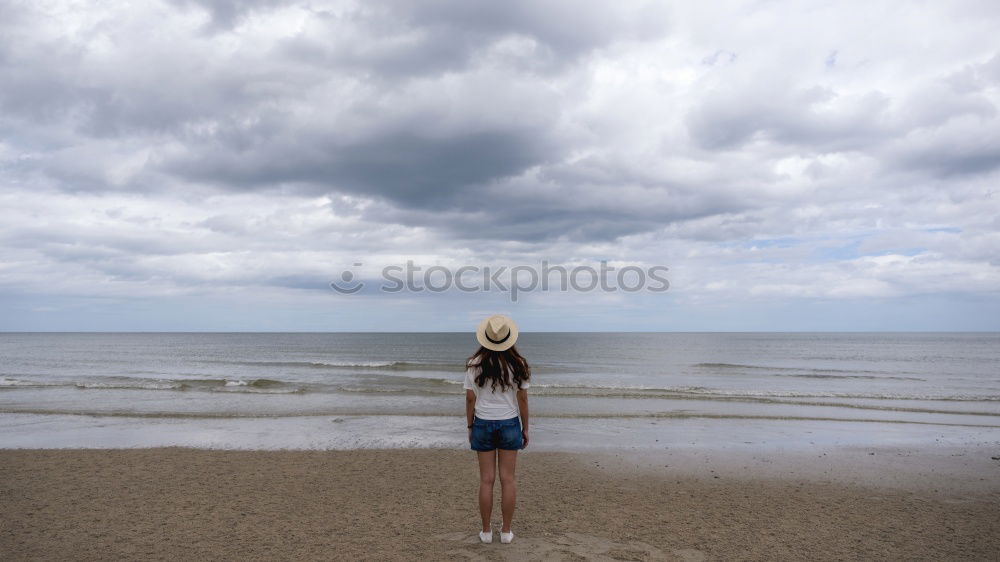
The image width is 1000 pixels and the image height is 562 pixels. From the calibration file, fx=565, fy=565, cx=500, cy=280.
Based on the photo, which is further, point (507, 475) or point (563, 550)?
point (563, 550)

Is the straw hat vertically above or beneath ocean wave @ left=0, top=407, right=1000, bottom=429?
above

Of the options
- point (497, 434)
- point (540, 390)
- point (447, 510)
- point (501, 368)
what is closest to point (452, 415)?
point (540, 390)

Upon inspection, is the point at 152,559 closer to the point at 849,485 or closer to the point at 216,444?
the point at 216,444

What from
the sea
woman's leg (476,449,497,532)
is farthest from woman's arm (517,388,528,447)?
the sea

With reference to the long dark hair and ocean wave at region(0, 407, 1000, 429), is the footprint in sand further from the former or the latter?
ocean wave at region(0, 407, 1000, 429)

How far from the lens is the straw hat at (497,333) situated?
504 centimetres

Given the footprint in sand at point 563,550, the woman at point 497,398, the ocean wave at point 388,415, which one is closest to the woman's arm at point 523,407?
the woman at point 497,398

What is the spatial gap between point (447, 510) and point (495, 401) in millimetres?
2555

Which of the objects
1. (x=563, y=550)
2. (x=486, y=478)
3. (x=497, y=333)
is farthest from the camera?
(x=563, y=550)

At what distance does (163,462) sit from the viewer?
9578mm

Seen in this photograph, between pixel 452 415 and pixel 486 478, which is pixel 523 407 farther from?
pixel 452 415

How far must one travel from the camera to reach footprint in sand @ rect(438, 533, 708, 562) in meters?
5.26

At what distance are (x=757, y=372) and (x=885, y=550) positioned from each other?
34.3 m

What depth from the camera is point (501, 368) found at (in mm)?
5117
